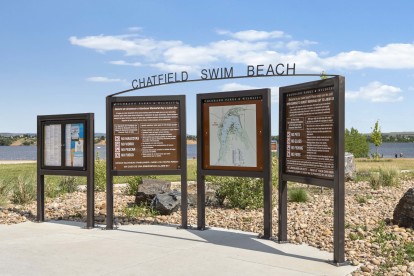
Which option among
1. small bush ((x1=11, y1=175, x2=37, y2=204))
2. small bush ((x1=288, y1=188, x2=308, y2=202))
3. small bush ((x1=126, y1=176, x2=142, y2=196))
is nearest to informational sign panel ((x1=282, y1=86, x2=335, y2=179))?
small bush ((x1=288, y1=188, x2=308, y2=202))

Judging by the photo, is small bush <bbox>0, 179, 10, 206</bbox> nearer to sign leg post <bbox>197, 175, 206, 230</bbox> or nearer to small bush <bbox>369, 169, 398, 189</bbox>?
sign leg post <bbox>197, 175, 206, 230</bbox>

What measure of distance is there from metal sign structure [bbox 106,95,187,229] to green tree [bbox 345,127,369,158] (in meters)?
41.7

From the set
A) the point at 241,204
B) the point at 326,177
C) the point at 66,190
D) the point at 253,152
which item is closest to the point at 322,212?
the point at 241,204

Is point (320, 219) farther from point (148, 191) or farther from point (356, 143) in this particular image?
point (356, 143)

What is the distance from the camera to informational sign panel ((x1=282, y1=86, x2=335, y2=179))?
289 inches

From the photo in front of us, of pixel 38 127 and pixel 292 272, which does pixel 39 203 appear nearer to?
pixel 38 127

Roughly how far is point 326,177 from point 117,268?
314 cm

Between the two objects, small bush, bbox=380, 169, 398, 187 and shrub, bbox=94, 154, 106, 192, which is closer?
shrub, bbox=94, 154, 106, 192

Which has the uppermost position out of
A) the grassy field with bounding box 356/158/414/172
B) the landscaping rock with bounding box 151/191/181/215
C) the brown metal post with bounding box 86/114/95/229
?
the brown metal post with bounding box 86/114/95/229

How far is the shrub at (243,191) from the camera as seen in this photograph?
13016mm

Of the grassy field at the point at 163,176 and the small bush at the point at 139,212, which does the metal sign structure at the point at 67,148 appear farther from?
the grassy field at the point at 163,176

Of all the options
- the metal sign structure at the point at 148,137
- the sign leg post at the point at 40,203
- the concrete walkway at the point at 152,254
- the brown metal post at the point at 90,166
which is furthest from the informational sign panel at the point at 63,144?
the concrete walkway at the point at 152,254

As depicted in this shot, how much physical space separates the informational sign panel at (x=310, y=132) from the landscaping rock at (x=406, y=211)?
3.01 m

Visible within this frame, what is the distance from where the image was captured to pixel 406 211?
9875 mm
